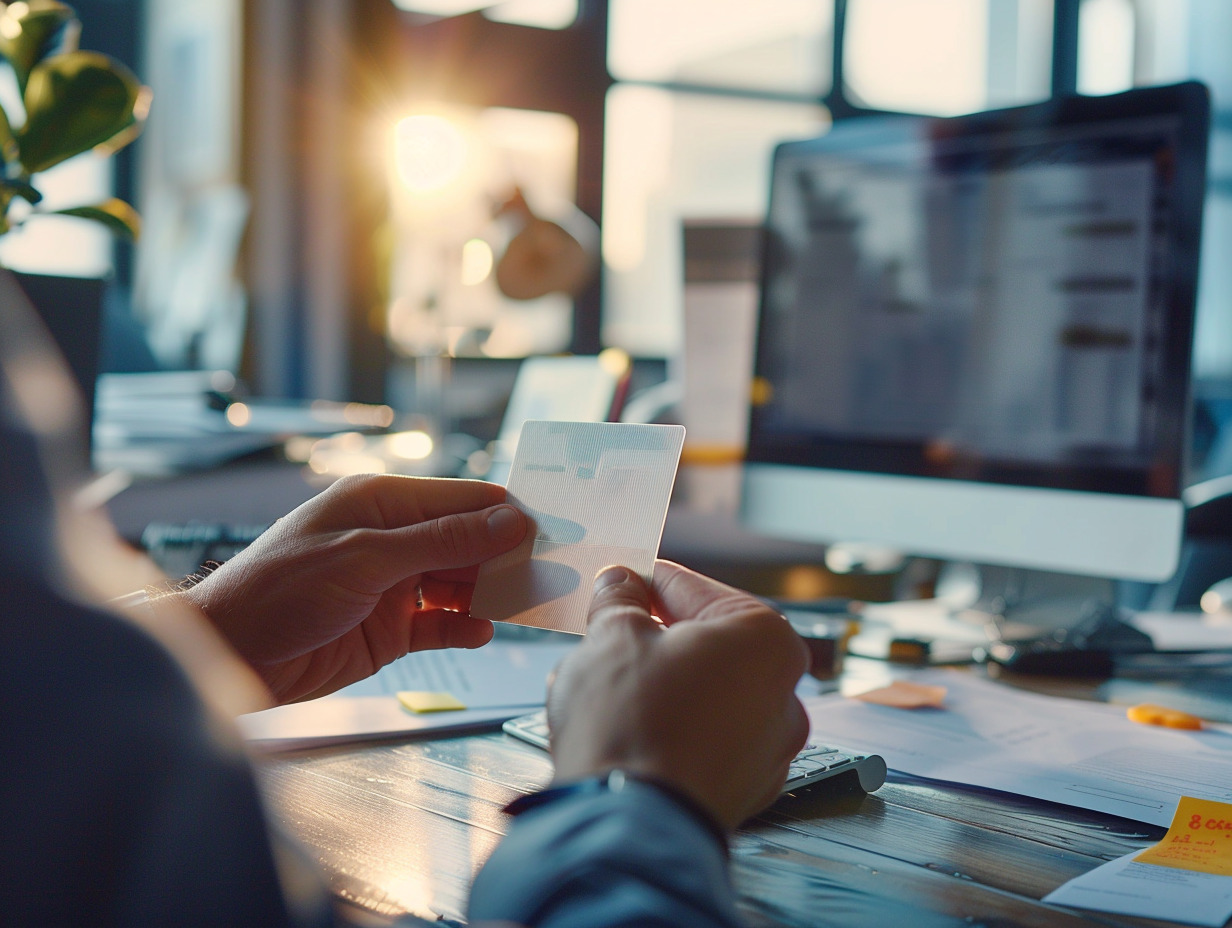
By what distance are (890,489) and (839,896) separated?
0.75 meters

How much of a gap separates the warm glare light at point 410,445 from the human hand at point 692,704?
1.43 meters

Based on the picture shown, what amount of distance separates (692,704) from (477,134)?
116 inches

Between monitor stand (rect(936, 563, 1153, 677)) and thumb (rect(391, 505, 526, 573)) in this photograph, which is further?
monitor stand (rect(936, 563, 1153, 677))

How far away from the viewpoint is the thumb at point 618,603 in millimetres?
523

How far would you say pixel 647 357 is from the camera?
13.1 feet

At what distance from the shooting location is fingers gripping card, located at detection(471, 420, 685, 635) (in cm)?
64

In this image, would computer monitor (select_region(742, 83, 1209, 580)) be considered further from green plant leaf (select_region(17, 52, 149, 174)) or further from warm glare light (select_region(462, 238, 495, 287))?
warm glare light (select_region(462, 238, 495, 287))

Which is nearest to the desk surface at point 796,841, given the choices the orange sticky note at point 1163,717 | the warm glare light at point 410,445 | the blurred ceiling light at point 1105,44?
the orange sticky note at point 1163,717

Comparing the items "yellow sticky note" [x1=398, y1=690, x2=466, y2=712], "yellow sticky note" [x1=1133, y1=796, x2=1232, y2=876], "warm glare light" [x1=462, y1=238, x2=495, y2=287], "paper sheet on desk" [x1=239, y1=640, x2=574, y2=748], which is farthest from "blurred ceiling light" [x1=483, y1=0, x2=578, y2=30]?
"yellow sticky note" [x1=1133, y1=796, x2=1232, y2=876]

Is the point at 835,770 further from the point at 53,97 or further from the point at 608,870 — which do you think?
the point at 53,97

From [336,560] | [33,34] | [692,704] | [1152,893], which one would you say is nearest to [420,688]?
[336,560]

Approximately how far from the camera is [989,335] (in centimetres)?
113

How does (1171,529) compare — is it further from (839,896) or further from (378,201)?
(378,201)

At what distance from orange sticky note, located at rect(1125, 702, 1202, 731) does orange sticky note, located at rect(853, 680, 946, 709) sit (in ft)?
0.49
